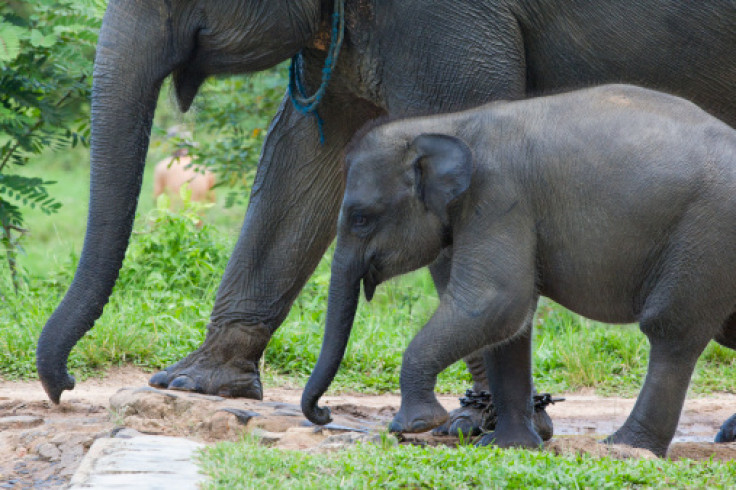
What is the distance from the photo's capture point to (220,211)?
16.0m

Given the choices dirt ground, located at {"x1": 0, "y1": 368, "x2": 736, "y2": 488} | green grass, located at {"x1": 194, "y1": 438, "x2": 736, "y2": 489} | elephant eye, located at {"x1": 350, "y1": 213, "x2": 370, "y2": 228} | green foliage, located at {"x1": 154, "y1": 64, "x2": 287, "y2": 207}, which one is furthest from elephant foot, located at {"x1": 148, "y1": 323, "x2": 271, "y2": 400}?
green foliage, located at {"x1": 154, "y1": 64, "x2": 287, "y2": 207}

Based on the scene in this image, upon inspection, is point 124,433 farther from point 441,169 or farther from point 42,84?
point 42,84

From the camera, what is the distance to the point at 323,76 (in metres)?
4.92

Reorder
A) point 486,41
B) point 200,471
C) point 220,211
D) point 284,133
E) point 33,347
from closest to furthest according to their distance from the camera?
point 200,471
point 486,41
point 284,133
point 33,347
point 220,211

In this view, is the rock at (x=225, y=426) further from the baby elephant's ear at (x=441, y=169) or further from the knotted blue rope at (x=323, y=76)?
the knotted blue rope at (x=323, y=76)

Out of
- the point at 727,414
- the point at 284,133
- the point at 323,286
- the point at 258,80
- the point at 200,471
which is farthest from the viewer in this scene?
the point at 258,80

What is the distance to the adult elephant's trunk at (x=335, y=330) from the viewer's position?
432 cm

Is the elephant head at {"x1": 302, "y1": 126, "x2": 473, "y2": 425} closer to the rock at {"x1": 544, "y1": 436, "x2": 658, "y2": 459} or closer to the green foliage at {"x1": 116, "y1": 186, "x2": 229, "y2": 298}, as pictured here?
the rock at {"x1": 544, "y1": 436, "x2": 658, "y2": 459}

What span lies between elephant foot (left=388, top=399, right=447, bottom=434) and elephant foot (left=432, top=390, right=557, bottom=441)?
97cm

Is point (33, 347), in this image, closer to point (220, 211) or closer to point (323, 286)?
point (323, 286)

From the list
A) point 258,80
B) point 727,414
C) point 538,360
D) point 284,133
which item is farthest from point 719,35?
point 258,80

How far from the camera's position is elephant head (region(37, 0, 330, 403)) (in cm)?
462

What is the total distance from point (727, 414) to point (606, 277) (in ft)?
7.86

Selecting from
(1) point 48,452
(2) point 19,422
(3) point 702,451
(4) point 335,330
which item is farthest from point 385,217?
(2) point 19,422
